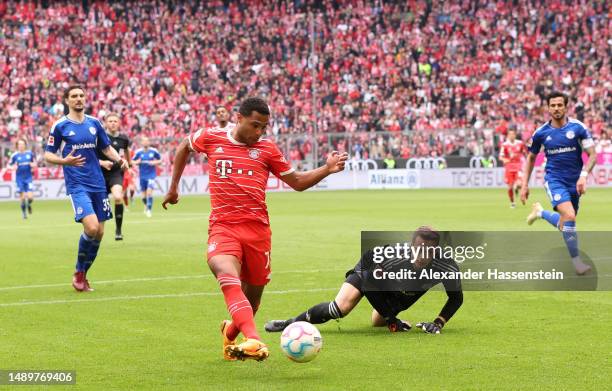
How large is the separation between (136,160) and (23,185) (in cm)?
351

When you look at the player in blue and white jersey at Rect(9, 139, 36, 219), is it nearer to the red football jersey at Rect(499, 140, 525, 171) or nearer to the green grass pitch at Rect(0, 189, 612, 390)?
→ the green grass pitch at Rect(0, 189, 612, 390)

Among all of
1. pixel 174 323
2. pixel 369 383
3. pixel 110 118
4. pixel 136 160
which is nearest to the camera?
pixel 369 383

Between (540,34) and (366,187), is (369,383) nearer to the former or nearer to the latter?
(366,187)

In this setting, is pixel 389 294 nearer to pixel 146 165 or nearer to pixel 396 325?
pixel 396 325

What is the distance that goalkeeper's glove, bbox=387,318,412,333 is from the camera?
9859 mm

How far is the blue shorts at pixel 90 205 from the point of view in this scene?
44.1 feet

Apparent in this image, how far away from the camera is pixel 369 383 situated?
7555 millimetres

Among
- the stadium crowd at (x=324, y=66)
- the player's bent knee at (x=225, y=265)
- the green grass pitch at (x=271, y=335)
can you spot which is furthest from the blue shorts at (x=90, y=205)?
the stadium crowd at (x=324, y=66)

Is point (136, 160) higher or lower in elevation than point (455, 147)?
higher

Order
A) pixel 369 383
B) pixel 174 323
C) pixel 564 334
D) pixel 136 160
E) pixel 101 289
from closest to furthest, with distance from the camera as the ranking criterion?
pixel 369 383 → pixel 564 334 → pixel 174 323 → pixel 101 289 → pixel 136 160

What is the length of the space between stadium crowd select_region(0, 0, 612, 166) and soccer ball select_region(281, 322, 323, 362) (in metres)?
38.8

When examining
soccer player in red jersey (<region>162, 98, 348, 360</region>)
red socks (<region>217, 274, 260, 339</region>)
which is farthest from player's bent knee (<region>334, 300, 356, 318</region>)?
red socks (<region>217, 274, 260, 339</region>)

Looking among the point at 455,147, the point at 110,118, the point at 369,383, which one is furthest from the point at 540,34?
the point at 369,383

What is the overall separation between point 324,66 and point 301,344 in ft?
153
